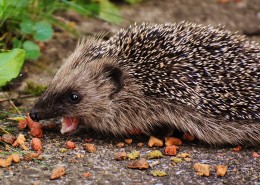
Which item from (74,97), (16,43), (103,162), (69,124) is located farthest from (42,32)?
(103,162)

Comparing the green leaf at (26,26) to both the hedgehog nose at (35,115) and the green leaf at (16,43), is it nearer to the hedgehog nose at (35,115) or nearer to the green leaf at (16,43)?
the green leaf at (16,43)

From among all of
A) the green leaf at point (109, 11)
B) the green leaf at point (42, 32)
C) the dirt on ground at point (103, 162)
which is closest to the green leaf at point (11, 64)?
the dirt on ground at point (103, 162)

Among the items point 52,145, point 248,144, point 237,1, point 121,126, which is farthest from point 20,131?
point 237,1

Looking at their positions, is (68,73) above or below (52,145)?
above

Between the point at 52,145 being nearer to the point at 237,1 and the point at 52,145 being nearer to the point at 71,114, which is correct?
the point at 71,114

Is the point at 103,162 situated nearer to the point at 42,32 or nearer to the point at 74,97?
the point at 74,97

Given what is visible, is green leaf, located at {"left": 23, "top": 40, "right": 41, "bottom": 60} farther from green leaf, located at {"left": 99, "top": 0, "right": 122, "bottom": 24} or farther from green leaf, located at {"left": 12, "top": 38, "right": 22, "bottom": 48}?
green leaf, located at {"left": 99, "top": 0, "right": 122, "bottom": 24}
